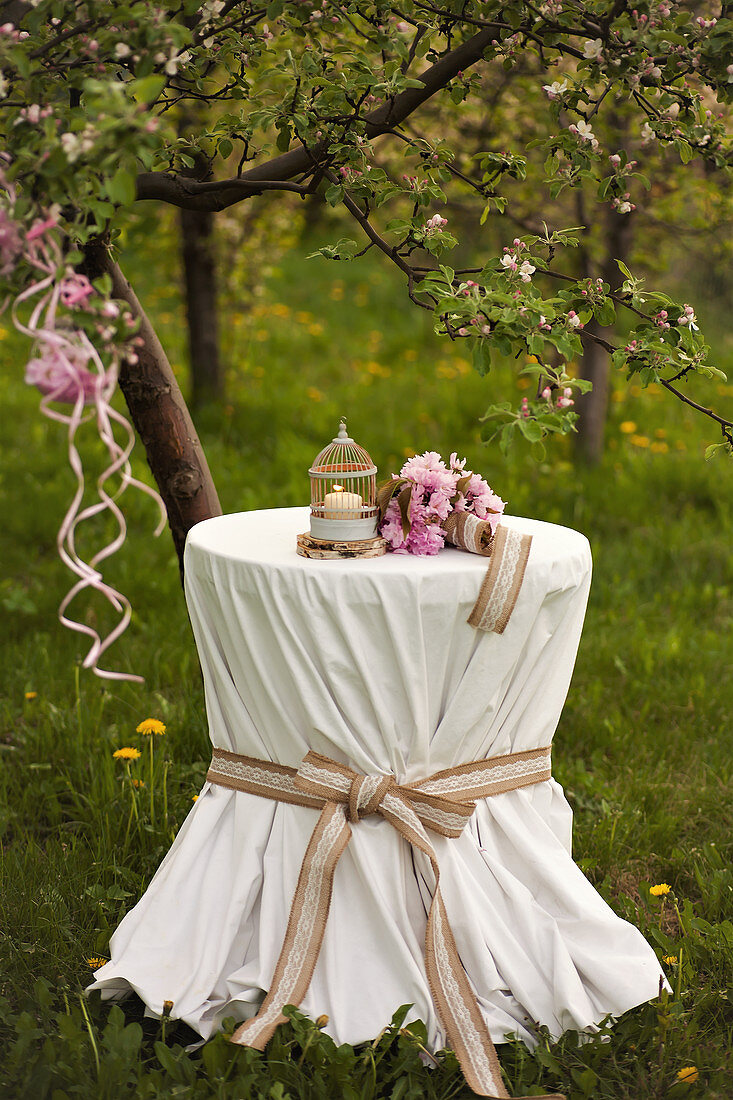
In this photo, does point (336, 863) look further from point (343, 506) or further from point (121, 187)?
point (121, 187)

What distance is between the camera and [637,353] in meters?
2.06

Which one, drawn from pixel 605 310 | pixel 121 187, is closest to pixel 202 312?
pixel 605 310

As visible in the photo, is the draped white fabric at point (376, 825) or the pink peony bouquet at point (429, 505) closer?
the draped white fabric at point (376, 825)

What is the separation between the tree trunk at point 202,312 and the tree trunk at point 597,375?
2.26 m

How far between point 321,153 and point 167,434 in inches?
32.6

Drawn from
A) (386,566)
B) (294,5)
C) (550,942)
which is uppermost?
(294,5)

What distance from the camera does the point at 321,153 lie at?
2361 millimetres

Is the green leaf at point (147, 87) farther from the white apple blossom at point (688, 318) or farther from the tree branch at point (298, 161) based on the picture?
the white apple blossom at point (688, 318)

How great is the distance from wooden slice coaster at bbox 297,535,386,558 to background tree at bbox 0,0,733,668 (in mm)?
394

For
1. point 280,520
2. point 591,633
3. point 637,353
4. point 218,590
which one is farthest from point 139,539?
point 637,353

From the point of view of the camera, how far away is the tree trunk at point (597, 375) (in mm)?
5504

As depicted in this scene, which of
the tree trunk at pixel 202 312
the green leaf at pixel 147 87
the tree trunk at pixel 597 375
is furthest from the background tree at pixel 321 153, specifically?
the tree trunk at pixel 202 312

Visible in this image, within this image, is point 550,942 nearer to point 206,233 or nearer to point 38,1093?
point 38,1093

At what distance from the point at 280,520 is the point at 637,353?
878mm
